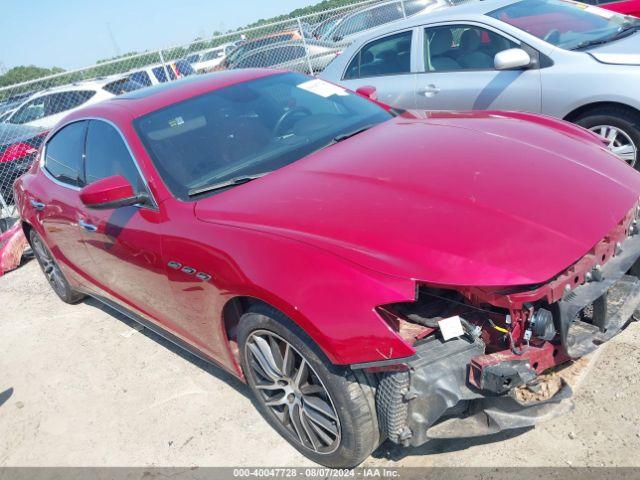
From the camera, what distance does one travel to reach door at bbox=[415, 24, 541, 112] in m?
4.82

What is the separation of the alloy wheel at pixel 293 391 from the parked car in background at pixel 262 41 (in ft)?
35.1

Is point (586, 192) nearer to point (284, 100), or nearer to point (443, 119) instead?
point (443, 119)

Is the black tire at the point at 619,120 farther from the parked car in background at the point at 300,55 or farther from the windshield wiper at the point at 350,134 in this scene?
the parked car in background at the point at 300,55

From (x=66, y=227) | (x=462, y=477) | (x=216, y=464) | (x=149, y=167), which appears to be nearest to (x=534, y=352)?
(x=462, y=477)

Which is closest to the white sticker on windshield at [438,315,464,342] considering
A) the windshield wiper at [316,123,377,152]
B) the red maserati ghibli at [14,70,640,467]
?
the red maserati ghibli at [14,70,640,467]

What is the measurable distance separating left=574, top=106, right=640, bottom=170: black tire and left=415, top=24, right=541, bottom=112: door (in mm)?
439

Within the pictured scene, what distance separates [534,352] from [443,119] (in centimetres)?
172

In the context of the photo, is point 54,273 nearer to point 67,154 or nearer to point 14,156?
point 67,154

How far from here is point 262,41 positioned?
42.0ft

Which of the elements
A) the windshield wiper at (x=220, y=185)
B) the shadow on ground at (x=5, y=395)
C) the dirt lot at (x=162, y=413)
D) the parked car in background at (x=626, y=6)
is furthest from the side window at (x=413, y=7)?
the shadow on ground at (x=5, y=395)

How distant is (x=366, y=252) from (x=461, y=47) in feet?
12.9

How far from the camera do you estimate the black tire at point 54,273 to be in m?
4.81

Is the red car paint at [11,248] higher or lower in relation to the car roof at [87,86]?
lower

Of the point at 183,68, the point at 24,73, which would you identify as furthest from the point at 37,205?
the point at 24,73
